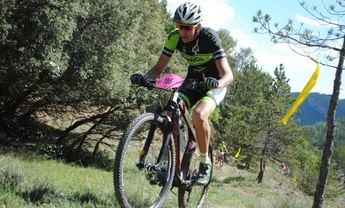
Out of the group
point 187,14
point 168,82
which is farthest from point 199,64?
point 187,14

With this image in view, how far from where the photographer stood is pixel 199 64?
20.6 ft

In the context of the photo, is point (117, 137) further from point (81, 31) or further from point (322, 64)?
point (322, 64)

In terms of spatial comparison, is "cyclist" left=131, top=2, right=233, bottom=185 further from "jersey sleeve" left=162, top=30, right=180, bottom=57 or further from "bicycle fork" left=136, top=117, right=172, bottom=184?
"bicycle fork" left=136, top=117, right=172, bottom=184

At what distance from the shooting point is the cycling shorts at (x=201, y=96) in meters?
6.03

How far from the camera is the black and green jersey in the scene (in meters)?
6.09

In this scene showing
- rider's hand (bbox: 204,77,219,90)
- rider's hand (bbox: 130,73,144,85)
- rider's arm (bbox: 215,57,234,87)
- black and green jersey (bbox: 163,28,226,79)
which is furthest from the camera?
black and green jersey (bbox: 163,28,226,79)

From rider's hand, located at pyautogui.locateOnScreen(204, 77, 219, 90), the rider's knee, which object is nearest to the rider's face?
rider's hand, located at pyautogui.locateOnScreen(204, 77, 219, 90)

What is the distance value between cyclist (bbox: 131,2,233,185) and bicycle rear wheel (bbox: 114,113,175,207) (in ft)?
1.60

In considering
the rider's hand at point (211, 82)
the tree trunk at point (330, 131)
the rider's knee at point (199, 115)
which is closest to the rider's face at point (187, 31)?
the rider's hand at point (211, 82)

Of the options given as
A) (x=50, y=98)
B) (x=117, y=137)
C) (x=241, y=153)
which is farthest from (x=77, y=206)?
(x=241, y=153)

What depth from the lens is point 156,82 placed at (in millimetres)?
5859

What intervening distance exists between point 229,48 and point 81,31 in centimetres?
7264

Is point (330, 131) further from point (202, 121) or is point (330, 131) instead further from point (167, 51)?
point (202, 121)

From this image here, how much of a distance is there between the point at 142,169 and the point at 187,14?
73.5 inches
